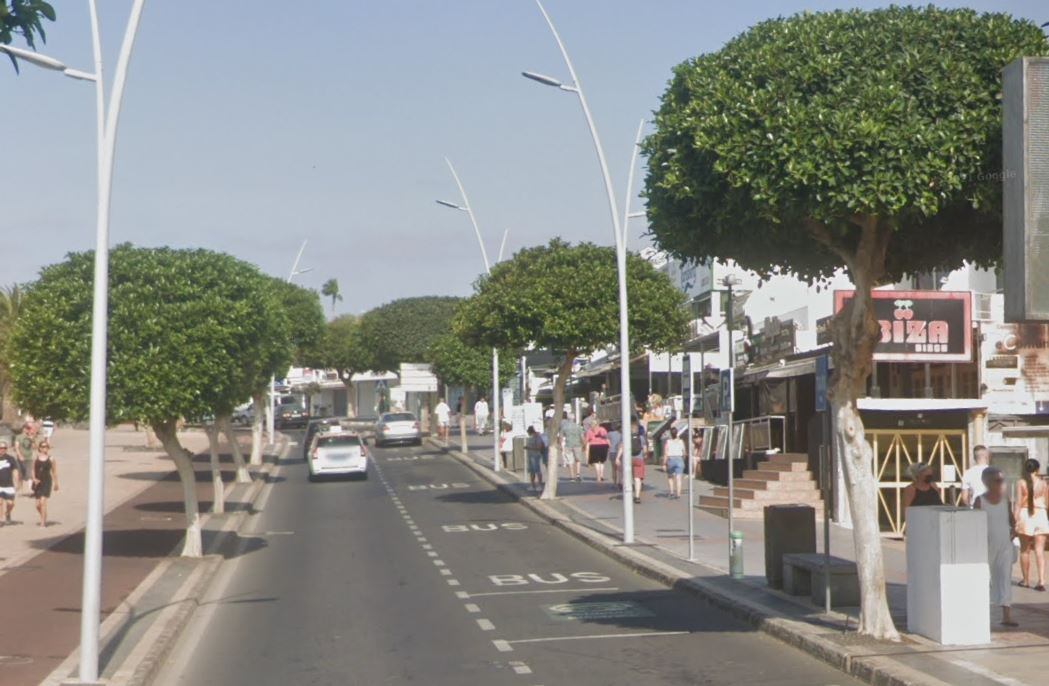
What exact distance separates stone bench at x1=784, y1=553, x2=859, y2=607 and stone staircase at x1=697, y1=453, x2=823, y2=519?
11.4 m

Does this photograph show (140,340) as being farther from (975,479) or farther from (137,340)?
(975,479)

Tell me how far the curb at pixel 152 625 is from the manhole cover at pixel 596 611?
14.7ft

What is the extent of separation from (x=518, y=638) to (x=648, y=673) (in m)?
2.60

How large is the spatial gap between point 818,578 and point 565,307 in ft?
58.6

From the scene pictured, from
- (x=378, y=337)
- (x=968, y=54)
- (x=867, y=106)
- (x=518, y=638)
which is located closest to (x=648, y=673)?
(x=518, y=638)

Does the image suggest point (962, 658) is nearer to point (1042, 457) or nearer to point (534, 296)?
point (1042, 457)

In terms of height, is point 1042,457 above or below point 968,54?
below

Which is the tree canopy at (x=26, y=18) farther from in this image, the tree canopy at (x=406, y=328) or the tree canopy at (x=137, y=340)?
the tree canopy at (x=406, y=328)

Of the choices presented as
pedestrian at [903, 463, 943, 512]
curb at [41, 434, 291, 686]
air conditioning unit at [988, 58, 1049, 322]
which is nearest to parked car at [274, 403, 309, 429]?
curb at [41, 434, 291, 686]

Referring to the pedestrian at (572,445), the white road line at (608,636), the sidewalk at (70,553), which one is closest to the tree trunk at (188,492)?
the sidewalk at (70,553)

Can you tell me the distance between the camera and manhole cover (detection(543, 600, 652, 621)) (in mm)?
16781

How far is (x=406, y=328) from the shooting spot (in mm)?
79812

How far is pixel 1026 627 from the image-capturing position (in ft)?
46.2

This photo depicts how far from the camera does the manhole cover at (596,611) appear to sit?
55.1 feet
